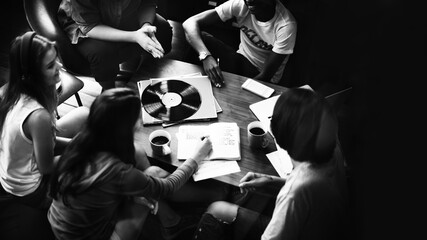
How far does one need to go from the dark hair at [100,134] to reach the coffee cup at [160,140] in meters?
0.22

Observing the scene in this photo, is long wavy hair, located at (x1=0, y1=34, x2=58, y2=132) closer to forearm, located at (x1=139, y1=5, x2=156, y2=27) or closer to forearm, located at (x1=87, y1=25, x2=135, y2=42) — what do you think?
forearm, located at (x1=87, y1=25, x2=135, y2=42)

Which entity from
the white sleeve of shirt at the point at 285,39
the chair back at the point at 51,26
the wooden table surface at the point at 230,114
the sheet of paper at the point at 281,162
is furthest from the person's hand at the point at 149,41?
the sheet of paper at the point at 281,162

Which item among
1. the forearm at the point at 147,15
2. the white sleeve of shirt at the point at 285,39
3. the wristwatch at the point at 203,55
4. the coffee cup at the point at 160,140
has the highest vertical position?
the white sleeve of shirt at the point at 285,39

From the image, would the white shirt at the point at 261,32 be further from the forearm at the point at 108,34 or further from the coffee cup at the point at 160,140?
the coffee cup at the point at 160,140

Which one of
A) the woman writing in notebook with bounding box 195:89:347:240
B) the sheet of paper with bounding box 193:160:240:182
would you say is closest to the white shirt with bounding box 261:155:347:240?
the woman writing in notebook with bounding box 195:89:347:240

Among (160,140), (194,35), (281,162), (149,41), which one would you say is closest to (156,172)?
(160,140)

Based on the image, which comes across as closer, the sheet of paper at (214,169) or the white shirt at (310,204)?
the white shirt at (310,204)

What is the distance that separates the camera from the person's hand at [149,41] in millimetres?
1829

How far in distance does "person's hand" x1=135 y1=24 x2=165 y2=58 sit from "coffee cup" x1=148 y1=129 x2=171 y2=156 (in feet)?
1.56

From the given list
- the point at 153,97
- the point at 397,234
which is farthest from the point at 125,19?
the point at 397,234

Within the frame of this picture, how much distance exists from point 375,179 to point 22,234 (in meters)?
1.36

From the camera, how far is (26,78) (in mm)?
1409

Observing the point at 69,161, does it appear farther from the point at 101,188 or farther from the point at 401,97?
the point at 401,97

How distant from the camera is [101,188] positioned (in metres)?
1.24
